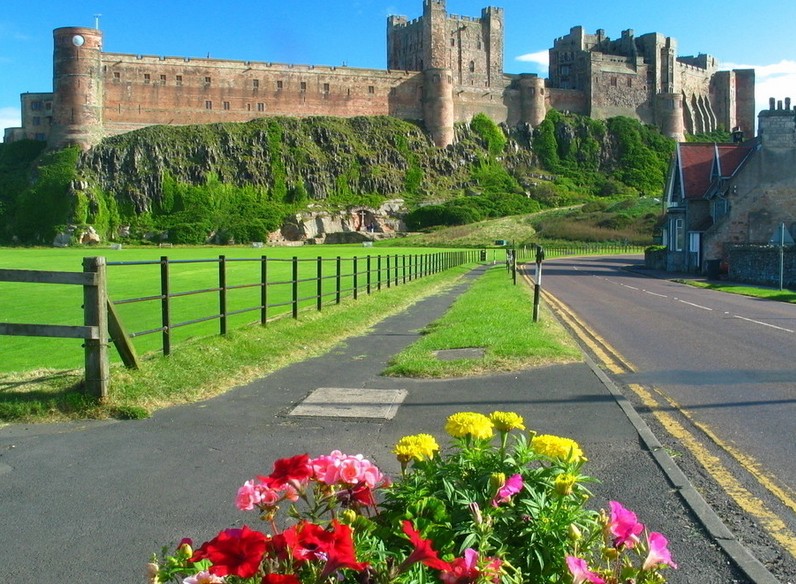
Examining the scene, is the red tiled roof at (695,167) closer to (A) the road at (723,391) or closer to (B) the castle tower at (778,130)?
(B) the castle tower at (778,130)

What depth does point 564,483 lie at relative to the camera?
299 centimetres

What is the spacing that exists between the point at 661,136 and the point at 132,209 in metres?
83.7

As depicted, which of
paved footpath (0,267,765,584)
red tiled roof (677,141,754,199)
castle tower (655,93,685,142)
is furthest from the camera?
castle tower (655,93,685,142)

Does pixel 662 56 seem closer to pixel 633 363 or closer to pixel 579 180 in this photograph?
pixel 579 180

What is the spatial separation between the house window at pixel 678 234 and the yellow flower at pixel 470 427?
50.2 metres

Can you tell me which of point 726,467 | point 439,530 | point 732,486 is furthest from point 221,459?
point 726,467

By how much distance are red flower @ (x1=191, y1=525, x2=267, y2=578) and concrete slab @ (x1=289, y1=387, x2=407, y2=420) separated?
5.23 metres

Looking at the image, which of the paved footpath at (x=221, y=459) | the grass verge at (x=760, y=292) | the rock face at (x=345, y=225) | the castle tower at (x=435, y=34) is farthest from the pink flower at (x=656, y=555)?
the castle tower at (x=435, y=34)

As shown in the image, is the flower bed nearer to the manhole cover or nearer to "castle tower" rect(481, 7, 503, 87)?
the manhole cover

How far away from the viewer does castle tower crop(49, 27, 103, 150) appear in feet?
321

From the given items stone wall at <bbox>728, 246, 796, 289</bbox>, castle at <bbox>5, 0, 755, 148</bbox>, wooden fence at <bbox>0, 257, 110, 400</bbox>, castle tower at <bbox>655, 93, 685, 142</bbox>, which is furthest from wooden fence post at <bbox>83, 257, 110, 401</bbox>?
castle tower at <bbox>655, 93, 685, 142</bbox>

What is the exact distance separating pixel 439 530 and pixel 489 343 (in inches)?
375

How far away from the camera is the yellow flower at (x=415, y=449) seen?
320cm

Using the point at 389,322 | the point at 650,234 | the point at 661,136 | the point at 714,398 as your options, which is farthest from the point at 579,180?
the point at 714,398
